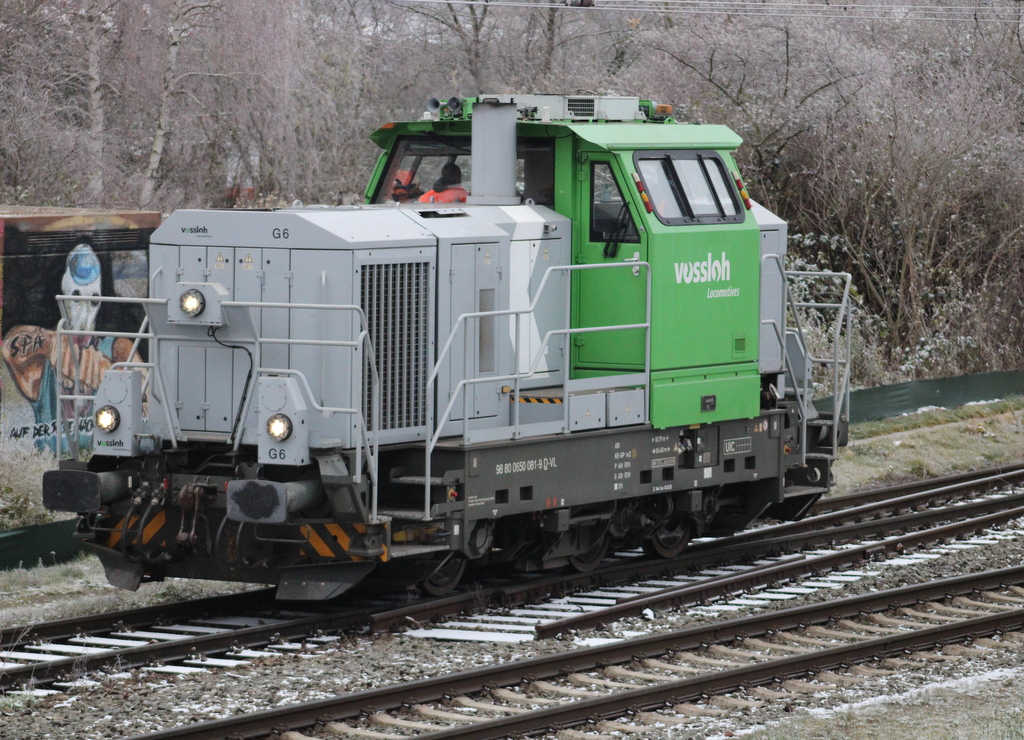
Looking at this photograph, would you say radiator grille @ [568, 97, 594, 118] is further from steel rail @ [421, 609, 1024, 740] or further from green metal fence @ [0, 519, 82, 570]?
green metal fence @ [0, 519, 82, 570]

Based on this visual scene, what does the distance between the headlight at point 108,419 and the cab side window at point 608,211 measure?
12.2 ft

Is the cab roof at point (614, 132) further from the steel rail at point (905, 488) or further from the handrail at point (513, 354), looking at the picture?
the steel rail at point (905, 488)

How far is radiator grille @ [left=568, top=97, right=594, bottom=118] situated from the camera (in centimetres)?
1127

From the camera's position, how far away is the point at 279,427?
9.02 m

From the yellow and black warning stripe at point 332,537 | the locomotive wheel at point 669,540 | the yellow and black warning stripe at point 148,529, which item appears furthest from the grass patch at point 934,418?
the yellow and black warning stripe at point 148,529

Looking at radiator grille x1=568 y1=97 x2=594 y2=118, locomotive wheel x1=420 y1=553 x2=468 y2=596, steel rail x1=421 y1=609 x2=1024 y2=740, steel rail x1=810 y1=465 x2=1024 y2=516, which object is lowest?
steel rail x1=421 y1=609 x2=1024 y2=740

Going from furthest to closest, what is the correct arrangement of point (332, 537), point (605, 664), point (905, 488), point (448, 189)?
point (905, 488) → point (448, 189) → point (332, 537) → point (605, 664)

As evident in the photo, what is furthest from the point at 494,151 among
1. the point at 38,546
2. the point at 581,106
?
the point at 38,546

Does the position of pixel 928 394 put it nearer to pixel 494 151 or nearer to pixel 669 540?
pixel 669 540

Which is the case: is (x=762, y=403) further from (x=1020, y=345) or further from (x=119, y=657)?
(x=1020, y=345)

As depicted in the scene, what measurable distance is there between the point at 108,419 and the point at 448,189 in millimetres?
3179

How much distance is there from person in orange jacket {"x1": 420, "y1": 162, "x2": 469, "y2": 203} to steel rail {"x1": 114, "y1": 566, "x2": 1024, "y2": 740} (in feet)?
12.1

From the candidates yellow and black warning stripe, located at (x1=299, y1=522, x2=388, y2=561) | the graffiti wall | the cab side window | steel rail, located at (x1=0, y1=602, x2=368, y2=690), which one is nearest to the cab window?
the cab side window

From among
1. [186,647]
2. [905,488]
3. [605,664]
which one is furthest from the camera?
[905,488]
